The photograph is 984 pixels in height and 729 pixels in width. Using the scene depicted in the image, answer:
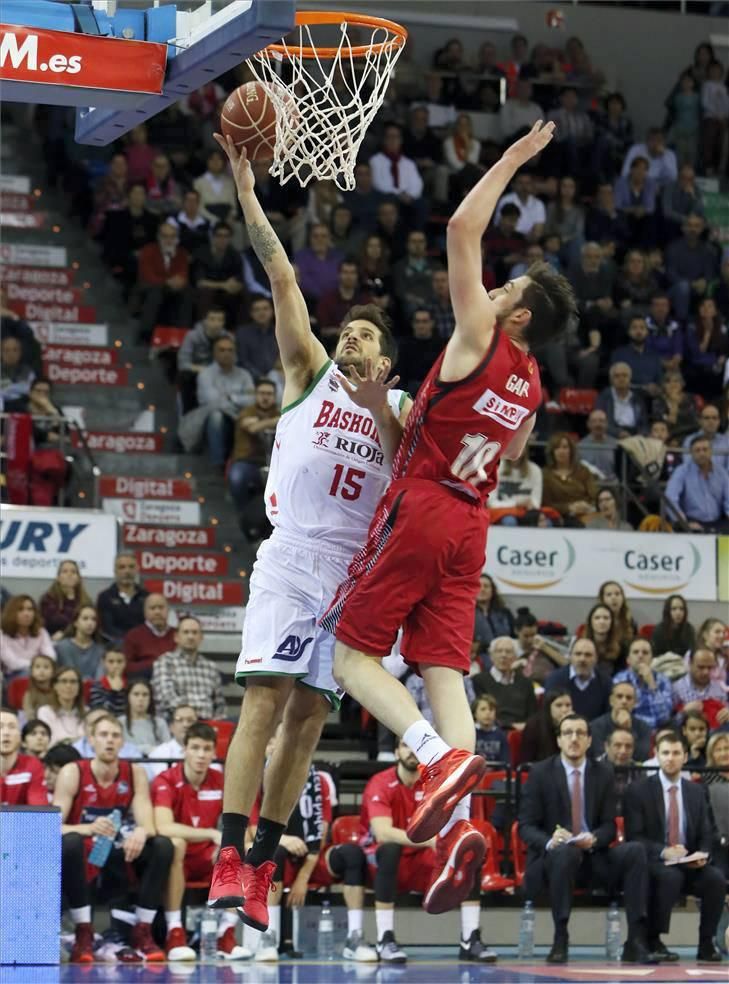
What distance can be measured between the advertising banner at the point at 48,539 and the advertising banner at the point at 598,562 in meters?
3.65

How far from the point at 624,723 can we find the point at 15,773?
4.85 metres

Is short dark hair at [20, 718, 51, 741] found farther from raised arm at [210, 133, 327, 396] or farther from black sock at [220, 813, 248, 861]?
raised arm at [210, 133, 327, 396]

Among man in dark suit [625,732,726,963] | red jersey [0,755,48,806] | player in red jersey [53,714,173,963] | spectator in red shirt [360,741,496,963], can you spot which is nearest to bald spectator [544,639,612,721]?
man in dark suit [625,732,726,963]

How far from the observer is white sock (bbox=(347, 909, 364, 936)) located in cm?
1252

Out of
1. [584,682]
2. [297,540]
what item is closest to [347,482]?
[297,540]

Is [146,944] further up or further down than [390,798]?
further down

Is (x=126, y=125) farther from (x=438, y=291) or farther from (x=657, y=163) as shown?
(x=657, y=163)

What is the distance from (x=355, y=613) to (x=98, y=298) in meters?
13.9

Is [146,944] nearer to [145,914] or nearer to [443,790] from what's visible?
[145,914]

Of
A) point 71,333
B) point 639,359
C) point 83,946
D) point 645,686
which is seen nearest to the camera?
point 83,946

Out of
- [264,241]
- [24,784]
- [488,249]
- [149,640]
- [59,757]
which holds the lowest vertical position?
[24,784]

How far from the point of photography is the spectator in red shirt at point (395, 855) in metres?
12.4

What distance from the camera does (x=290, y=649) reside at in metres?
7.43

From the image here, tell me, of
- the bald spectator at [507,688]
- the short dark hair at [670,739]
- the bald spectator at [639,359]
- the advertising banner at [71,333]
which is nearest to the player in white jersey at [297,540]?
the short dark hair at [670,739]
